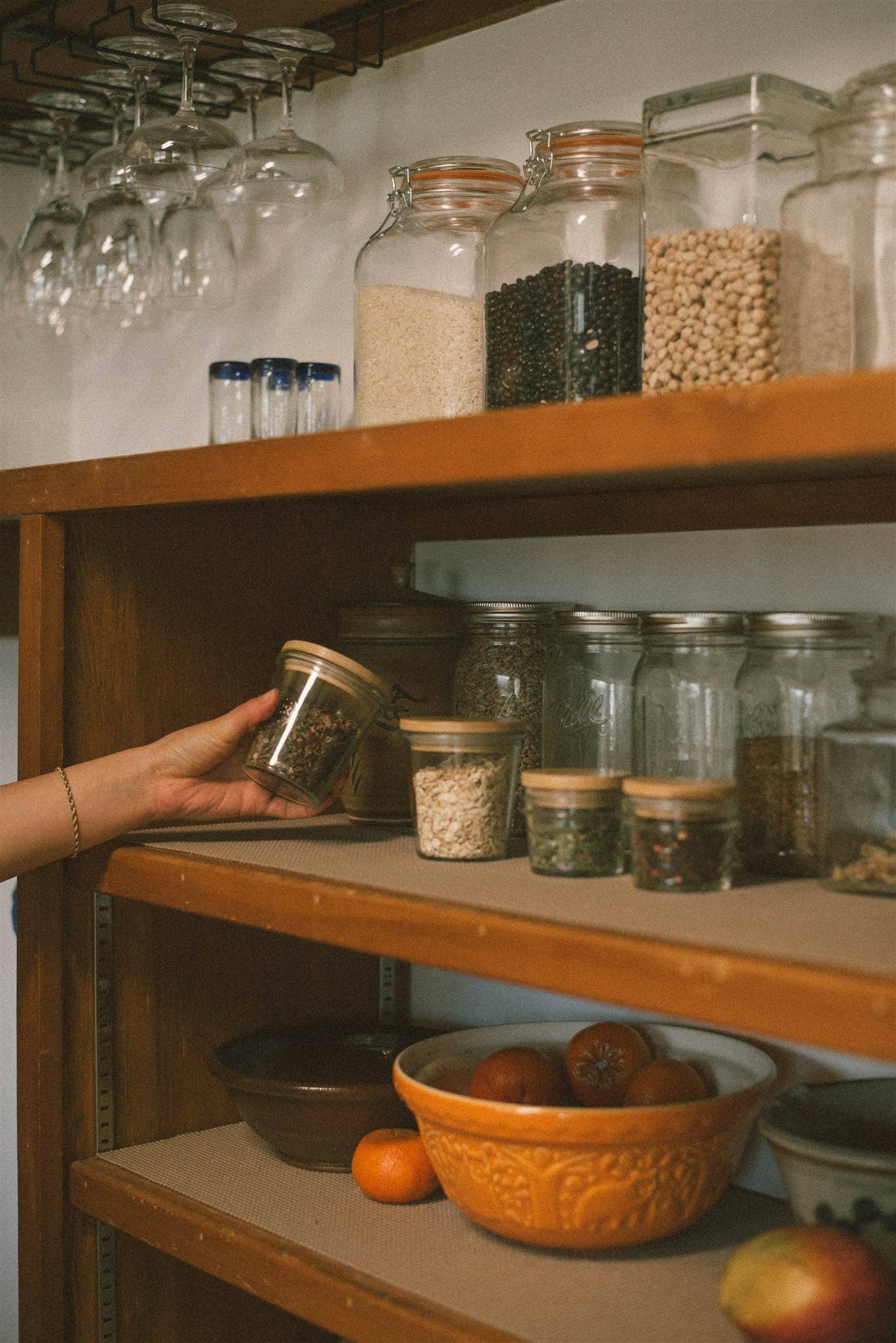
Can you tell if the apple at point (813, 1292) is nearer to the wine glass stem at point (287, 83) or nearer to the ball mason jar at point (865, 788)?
the ball mason jar at point (865, 788)

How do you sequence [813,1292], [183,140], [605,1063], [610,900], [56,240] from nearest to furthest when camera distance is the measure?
[813,1292] < [610,900] < [605,1063] < [183,140] < [56,240]

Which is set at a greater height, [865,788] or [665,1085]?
[865,788]

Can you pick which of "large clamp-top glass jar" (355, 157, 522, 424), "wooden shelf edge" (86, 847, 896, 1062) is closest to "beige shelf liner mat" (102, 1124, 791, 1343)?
"wooden shelf edge" (86, 847, 896, 1062)

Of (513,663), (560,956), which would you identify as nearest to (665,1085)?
(560,956)

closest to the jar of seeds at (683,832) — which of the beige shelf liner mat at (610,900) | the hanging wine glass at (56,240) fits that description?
the beige shelf liner mat at (610,900)

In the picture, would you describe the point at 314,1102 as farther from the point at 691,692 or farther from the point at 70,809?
the point at 691,692

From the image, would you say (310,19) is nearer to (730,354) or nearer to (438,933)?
(730,354)

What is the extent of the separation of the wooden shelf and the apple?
9.1 inches

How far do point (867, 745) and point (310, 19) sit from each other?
1.20 metres

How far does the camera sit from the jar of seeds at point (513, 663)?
1397 millimetres

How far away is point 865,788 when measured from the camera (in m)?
1.06

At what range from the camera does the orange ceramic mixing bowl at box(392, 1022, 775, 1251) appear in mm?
1134

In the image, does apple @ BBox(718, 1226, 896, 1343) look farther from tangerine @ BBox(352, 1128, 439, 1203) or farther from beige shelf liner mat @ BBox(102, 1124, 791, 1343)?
tangerine @ BBox(352, 1128, 439, 1203)

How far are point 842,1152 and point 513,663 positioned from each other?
0.56 metres
